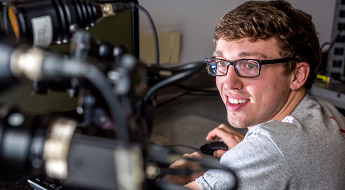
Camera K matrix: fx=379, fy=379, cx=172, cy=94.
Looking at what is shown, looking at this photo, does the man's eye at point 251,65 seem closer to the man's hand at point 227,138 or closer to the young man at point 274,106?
the young man at point 274,106

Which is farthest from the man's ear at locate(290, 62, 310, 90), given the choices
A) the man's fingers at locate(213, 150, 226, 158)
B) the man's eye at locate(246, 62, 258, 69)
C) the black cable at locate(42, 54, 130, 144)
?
the black cable at locate(42, 54, 130, 144)

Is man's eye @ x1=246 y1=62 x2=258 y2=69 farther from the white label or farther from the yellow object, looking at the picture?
the yellow object

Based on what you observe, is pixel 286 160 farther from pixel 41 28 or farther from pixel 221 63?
pixel 41 28

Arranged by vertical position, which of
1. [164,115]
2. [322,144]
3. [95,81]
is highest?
[95,81]

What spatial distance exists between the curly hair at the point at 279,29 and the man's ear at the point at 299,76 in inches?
0.7

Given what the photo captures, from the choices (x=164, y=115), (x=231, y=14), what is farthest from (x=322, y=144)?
(x=164, y=115)

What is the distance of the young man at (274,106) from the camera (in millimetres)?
735

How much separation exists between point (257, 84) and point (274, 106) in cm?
7

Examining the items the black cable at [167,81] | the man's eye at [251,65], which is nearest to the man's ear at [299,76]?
the man's eye at [251,65]

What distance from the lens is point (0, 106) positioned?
0.33 m

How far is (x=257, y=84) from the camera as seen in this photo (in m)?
0.96

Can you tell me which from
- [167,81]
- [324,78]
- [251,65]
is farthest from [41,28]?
[324,78]

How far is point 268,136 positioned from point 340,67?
1.25 meters

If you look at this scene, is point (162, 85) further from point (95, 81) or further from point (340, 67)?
point (340, 67)
